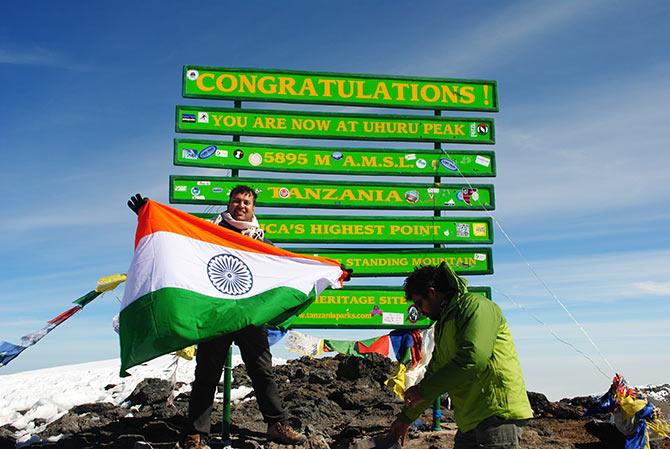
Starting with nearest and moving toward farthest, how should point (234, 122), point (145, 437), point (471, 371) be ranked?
point (471, 371), point (145, 437), point (234, 122)

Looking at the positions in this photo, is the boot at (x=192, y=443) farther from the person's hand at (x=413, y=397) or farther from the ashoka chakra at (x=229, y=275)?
the person's hand at (x=413, y=397)

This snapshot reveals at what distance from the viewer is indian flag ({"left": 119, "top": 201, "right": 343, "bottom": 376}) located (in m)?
6.30

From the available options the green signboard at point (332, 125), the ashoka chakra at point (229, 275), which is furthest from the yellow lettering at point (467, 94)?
the ashoka chakra at point (229, 275)

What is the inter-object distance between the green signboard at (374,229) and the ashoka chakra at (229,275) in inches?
74.6

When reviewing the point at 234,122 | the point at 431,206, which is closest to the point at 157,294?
the point at 234,122

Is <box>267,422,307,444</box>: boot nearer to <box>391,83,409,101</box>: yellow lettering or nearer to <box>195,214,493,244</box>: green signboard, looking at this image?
<box>195,214,493,244</box>: green signboard

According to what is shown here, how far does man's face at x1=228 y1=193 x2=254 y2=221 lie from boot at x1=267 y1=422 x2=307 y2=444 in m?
2.27

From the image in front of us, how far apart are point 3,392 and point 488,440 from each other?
12.0 m

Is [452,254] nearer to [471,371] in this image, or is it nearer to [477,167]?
[477,167]

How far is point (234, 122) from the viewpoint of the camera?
9.09m

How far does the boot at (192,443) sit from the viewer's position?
6.58m

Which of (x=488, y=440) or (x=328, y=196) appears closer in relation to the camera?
(x=488, y=440)

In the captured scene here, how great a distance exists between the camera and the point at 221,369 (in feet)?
22.2

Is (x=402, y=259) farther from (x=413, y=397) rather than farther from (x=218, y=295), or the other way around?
(x=413, y=397)
